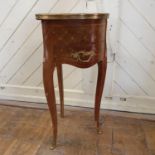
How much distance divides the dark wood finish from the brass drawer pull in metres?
0.54

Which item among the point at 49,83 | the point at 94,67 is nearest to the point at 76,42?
the point at 49,83

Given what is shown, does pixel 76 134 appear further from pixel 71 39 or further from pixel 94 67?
pixel 71 39

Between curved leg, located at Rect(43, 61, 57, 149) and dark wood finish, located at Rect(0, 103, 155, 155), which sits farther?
dark wood finish, located at Rect(0, 103, 155, 155)

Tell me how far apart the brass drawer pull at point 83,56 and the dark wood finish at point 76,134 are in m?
0.54

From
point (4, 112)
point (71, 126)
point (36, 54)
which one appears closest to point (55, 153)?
point (71, 126)

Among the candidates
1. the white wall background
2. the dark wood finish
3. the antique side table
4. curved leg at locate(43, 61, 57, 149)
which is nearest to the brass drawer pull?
the antique side table

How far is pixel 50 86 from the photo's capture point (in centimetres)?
116

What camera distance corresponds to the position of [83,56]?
3.66 feet

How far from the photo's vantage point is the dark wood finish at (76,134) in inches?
50.1

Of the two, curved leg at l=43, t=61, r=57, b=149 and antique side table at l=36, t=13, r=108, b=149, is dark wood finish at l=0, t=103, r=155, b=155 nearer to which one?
curved leg at l=43, t=61, r=57, b=149

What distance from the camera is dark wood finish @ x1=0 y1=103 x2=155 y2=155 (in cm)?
127

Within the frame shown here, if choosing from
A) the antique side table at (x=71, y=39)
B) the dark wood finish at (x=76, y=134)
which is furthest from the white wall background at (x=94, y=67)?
the antique side table at (x=71, y=39)

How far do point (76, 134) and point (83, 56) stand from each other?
1.89 feet

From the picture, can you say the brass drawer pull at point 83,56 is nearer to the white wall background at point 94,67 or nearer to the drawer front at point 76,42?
the drawer front at point 76,42
